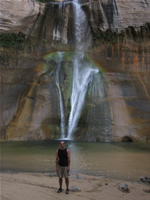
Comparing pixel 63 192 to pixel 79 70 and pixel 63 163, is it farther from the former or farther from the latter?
pixel 79 70

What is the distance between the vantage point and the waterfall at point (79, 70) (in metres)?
16.8

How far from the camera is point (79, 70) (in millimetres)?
18484

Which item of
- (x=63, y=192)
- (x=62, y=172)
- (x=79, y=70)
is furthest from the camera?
(x=79, y=70)

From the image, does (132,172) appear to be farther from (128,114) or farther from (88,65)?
(88,65)

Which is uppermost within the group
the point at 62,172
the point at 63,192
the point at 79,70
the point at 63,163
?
the point at 79,70

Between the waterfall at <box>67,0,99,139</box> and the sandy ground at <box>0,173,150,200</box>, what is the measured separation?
9.18 metres

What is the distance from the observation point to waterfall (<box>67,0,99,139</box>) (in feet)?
55.2

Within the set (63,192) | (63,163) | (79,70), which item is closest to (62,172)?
(63,163)

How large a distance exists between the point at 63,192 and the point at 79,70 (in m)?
13.5

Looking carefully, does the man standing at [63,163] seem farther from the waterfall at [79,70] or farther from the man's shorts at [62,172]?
the waterfall at [79,70]

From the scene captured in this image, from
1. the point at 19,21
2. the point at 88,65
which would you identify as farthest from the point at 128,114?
the point at 19,21

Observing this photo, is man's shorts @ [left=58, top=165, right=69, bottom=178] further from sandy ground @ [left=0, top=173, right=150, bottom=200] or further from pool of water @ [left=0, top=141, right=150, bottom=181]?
pool of water @ [left=0, top=141, right=150, bottom=181]

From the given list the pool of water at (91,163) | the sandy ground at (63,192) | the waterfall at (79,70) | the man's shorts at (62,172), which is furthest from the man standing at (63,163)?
the waterfall at (79,70)

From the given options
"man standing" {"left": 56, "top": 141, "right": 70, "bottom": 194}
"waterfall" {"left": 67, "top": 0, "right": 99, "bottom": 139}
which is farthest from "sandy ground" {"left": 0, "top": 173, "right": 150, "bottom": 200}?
"waterfall" {"left": 67, "top": 0, "right": 99, "bottom": 139}
